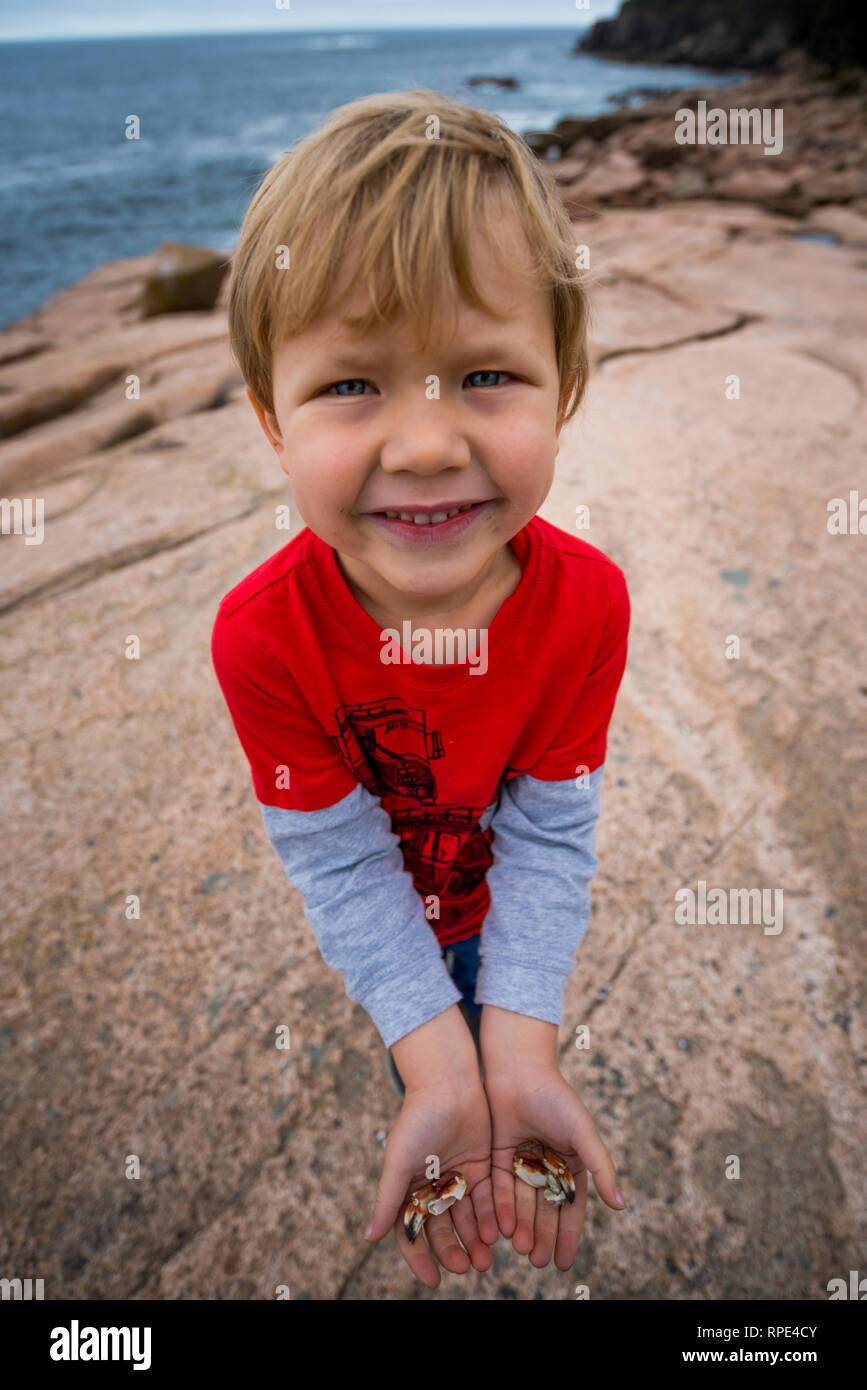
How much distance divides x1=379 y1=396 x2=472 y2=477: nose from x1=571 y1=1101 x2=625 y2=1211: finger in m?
1.04

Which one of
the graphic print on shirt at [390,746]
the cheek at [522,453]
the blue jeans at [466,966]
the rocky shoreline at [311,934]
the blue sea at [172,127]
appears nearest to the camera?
the cheek at [522,453]

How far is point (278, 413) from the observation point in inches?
40.9

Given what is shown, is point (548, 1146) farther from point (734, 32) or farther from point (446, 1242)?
point (734, 32)

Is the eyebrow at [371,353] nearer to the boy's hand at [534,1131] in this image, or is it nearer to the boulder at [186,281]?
the boy's hand at [534,1131]

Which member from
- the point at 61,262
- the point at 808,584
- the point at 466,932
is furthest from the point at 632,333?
the point at 61,262

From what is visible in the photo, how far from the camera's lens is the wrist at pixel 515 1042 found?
134 centimetres

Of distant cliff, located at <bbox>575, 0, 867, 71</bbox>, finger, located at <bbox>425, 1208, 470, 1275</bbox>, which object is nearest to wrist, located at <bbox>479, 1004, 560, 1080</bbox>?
finger, located at <bbox>425, 1208, 470, 1275</bbox>

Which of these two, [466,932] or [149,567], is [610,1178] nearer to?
[466,932]

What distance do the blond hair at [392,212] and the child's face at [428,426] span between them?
0.09ft

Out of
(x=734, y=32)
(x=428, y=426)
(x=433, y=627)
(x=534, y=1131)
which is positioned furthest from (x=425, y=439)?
(x=734, y=32)

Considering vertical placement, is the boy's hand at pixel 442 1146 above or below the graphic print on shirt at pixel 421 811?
below

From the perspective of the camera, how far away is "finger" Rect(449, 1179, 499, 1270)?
1211 mm

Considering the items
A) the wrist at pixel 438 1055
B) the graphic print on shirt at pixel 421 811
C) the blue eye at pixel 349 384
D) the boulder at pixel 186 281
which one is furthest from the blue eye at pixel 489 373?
the boulder at pixel 186 281
